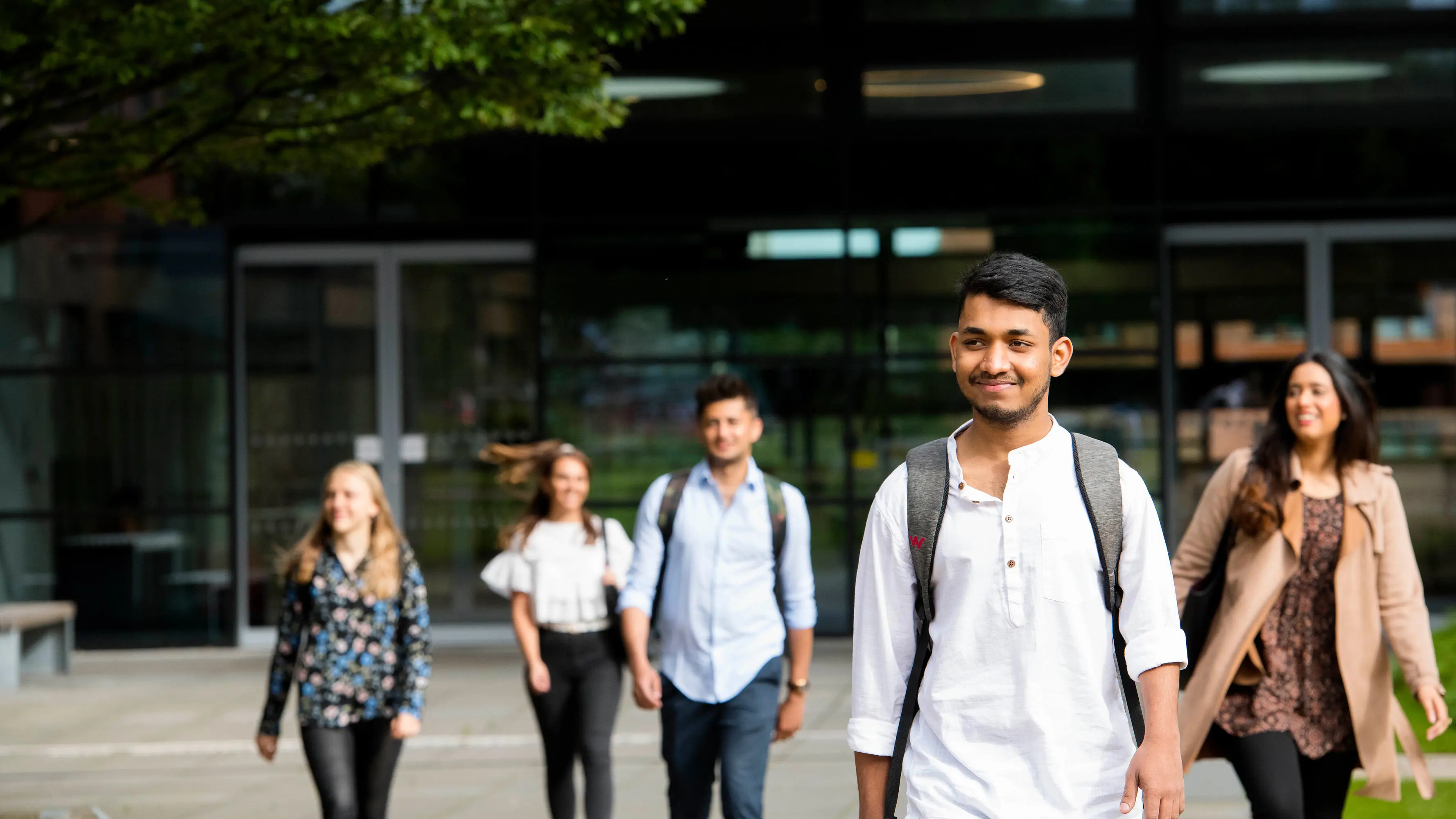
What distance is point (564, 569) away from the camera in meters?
6.48

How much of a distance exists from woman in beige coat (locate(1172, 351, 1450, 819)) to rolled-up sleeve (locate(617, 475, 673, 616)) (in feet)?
5.75

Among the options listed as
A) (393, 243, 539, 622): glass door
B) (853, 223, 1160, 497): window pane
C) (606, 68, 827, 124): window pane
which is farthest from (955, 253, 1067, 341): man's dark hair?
(393, 243, 539, 622): glass door

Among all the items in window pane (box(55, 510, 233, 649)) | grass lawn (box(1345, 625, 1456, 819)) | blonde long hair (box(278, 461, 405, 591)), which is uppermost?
blonde long hair (box(278, 461, 405, 591))

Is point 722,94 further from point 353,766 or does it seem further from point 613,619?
point 353,766

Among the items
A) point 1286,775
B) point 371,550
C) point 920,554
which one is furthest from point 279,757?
point 920,554

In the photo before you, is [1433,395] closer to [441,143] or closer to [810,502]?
[810,502]

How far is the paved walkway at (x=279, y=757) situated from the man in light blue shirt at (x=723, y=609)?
1.89 m

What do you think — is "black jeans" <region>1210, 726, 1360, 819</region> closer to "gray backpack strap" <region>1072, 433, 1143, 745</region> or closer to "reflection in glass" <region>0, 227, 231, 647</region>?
"gray backpack strap" <region>1072, 433, 1143, 745</region>

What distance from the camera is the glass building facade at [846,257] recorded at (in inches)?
496

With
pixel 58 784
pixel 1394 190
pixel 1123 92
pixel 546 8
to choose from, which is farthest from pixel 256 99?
pixel 1394 190

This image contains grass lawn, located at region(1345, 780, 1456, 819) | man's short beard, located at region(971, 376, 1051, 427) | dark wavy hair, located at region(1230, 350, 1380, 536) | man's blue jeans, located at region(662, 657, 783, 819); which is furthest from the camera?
grass lawn, located at region(1345, 780, 1456, 819)

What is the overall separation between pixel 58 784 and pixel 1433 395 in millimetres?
10307

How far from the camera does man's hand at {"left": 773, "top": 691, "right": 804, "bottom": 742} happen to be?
5645mm

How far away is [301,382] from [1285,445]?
31.5 feet
